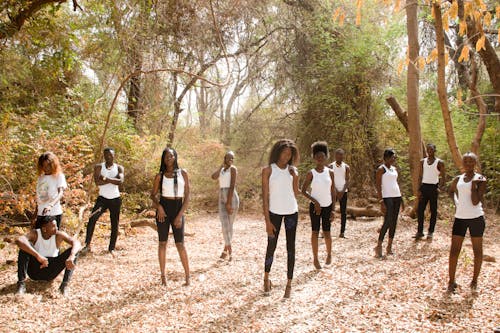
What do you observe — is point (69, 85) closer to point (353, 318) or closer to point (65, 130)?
point (65, 130)

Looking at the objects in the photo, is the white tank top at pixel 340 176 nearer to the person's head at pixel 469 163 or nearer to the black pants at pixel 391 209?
the black pants at pixel 391 209

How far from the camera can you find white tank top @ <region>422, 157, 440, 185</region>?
7.30m

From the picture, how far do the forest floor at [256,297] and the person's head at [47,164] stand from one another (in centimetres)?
141

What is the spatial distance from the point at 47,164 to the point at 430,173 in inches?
243

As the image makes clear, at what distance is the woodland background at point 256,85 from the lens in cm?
966

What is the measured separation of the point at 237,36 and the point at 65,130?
6.98m

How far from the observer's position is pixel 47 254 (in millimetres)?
4953

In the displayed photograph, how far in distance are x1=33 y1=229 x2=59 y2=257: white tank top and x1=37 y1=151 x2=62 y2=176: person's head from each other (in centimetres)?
74

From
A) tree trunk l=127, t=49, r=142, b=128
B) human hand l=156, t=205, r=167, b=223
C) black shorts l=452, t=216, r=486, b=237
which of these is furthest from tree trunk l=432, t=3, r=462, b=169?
A: tree trunk l=127, t=49, r=142, b=128

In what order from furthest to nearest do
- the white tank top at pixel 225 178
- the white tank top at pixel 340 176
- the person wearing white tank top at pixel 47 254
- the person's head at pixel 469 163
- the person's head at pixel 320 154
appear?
the white tank top at pixel 340 176 → the white tank top at pixel 225 178 → the person's head at pixel 320 154 → the person wearing white tank top at pixel 47 254 → the person's head at pixel 469 163

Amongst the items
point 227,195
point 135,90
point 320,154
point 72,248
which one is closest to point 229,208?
point 227,195

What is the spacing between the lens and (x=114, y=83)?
440 inches

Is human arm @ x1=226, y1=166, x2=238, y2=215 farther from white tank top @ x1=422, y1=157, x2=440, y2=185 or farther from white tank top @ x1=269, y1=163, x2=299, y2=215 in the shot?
white tank top @ x1=422, y1=157, x2=440, y2=185

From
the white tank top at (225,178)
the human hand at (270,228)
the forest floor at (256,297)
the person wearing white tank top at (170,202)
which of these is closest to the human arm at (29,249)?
the forest floor at (256,297)
